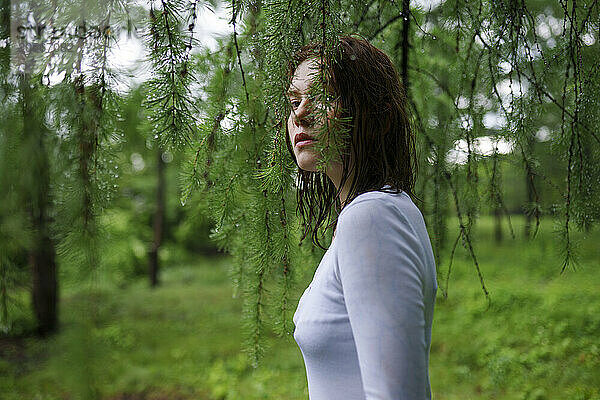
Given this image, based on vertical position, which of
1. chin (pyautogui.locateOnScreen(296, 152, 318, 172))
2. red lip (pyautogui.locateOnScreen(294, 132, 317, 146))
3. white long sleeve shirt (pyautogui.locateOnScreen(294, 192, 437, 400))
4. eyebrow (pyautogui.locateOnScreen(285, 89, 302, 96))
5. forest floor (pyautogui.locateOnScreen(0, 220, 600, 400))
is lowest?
forest floor (pyautogui.locateOnScreen(0, 220, 600, 400))

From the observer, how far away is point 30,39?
70 cm

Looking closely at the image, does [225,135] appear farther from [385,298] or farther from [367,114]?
[385,298]

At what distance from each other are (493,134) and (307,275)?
75 centimetres

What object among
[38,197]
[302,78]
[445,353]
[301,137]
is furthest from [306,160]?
[445,353]

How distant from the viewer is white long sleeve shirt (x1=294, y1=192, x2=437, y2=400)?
548mm

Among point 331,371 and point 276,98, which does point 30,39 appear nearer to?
point 276,98

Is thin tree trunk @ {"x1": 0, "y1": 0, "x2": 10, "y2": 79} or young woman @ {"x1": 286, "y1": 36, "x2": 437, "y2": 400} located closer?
young woman @ {"x1": 286, "y1": 36, "x2": 437, "y2": 400}

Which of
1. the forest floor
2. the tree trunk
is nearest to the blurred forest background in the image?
the tree trunk

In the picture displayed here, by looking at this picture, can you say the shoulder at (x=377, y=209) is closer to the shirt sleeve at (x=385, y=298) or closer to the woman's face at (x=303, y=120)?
the shirt sleeve at (x=385, y=298)

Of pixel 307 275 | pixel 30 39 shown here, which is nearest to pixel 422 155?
pixel 307 275

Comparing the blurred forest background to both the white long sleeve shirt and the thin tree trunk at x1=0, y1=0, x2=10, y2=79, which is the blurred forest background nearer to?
the thin tree trunk at x1=0, y1=0, x2=10, y2=79

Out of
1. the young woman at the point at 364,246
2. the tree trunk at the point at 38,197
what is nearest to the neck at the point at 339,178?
the young woman at the point at 364,246

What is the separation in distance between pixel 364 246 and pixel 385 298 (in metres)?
0.07

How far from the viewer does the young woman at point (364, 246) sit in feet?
1.82
